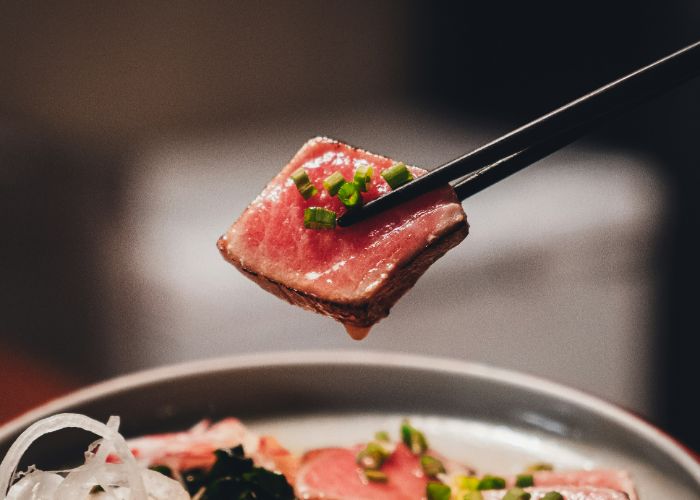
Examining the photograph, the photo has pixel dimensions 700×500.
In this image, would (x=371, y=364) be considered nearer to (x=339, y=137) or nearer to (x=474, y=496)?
(x=474, y=496)

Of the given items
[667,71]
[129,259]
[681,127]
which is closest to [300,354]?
[667,71]

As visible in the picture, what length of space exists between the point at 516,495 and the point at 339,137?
159 inches

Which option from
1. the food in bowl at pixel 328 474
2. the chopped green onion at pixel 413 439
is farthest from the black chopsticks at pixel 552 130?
the chopped green onion at pixel 413 439

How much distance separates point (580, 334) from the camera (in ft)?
11.1

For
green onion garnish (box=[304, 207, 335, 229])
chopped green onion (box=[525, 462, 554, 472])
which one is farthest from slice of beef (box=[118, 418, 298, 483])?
green onion garnish (box=[304, 207, 335, 229])

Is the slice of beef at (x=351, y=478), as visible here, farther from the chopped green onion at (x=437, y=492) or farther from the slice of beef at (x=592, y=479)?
the slice of beef at (x=592, y=479)

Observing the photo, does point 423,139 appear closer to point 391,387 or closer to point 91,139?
point 91,139

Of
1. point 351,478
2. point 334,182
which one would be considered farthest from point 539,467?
point 334,182

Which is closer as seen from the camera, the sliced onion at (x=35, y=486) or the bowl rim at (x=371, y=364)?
the sliced onion at (x=35, y=486)

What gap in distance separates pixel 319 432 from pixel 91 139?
407cm

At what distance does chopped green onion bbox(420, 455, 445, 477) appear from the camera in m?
2.06

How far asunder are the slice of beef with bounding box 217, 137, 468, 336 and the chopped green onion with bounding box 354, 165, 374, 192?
0.10 feet

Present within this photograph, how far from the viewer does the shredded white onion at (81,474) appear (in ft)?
5.10

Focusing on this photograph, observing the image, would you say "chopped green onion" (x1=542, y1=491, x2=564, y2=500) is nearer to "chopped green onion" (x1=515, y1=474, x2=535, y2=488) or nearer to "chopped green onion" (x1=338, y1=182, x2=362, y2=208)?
"chopped green onion" (x1=515, y1=474, x2=535, y2=488)
